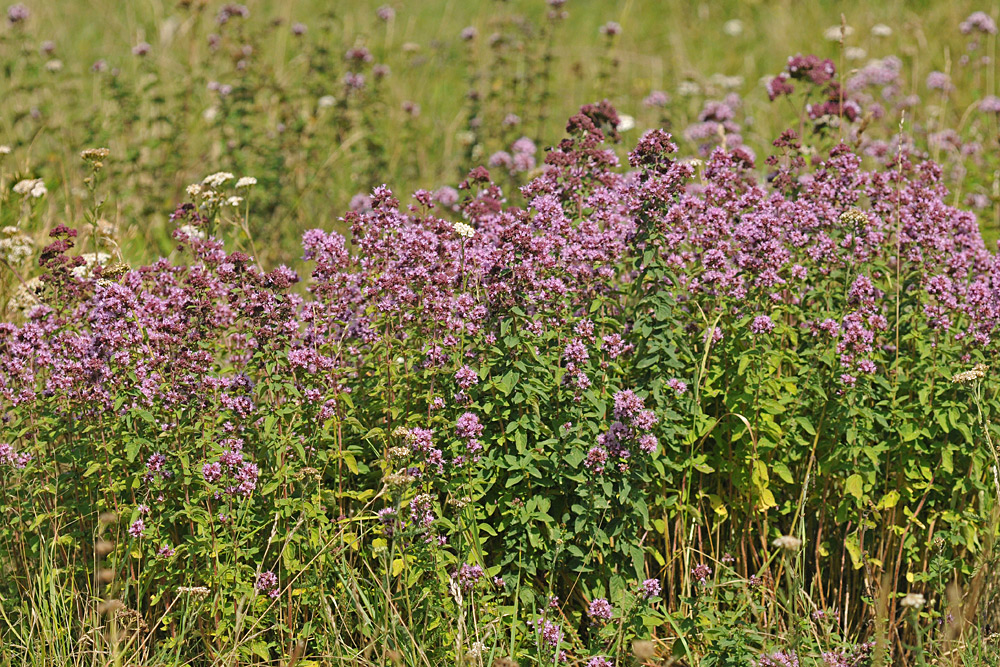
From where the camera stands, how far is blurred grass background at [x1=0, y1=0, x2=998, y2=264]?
711 centimetres

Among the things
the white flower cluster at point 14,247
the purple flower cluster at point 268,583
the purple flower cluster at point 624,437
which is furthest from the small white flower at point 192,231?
the purple flower cluster at point 624,437

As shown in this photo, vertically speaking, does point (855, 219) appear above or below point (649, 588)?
above

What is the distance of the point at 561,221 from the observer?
3.73 metres

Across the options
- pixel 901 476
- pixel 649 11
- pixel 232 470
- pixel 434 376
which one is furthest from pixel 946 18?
pixel 232 470

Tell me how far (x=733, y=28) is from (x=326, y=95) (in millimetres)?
5943

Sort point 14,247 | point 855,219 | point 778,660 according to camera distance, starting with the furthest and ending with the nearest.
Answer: point 14,247 < point 855,219 < point 778,660

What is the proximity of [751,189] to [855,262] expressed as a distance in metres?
0.55

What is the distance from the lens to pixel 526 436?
3473 millimetres

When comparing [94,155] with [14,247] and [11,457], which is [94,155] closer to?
[14,247]

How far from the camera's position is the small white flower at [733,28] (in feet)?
37.8

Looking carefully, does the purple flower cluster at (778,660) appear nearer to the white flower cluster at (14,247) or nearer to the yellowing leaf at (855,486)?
the yellowing leaf at (855,486)

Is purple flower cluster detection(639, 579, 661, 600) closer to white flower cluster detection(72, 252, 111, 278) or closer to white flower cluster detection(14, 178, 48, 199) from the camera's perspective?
white flower cluster detection(72, 252, 111, 278)

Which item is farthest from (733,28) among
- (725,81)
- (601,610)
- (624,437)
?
(601,610)

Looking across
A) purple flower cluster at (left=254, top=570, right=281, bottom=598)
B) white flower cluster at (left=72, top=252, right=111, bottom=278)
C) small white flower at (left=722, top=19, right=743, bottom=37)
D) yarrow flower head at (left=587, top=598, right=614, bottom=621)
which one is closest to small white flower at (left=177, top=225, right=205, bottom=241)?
white flower cluster at (left=72, top=252, right=111, bottom=278)
